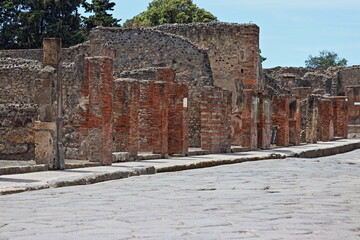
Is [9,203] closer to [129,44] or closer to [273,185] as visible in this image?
[273,185]

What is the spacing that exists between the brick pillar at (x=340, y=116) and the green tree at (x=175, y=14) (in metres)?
13.9

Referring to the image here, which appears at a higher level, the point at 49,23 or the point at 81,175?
the point at 49,23

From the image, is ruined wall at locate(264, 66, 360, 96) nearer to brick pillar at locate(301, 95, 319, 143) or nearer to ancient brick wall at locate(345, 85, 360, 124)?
ancient brick wall at locate(345, 85, 360, 124)

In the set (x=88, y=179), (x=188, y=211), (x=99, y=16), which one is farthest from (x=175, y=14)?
(x=188, y=211)

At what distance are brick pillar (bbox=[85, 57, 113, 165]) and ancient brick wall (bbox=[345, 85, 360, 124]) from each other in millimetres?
29527

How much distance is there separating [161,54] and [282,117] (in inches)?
183

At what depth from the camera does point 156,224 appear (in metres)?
4.94

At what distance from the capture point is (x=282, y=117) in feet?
74.9

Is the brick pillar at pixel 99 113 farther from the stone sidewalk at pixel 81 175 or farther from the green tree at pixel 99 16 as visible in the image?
the green tree at pixel 99 16

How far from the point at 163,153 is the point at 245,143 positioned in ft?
16.9

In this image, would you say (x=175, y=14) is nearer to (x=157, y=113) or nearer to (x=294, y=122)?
(x=294, y=122)

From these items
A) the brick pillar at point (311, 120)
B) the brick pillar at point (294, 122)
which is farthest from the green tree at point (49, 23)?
the brick pillar at point (294, 122)

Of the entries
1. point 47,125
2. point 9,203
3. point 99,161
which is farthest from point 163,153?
point 9,203

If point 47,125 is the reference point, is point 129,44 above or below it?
above
